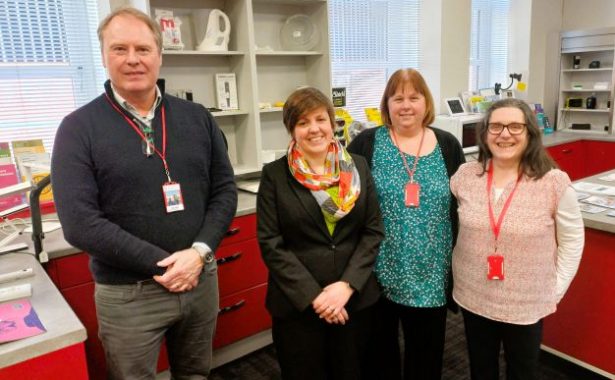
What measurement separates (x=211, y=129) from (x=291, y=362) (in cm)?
82

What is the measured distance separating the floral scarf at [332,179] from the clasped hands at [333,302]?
0.72 feet

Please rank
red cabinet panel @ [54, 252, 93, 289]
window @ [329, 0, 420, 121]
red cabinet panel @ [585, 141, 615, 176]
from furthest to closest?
red cabinet panel @ [585, 141, 615, 176]
window @ [329, 0, 420, 121]
red cabinet panel @ [54, 252, 93, 289]

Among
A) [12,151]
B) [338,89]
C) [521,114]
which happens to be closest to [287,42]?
[338,89]

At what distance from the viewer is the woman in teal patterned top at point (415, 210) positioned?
1651 millimetres

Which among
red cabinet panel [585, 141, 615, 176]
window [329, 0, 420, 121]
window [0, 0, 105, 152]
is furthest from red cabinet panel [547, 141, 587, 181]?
window [0, 0, 105, 152]

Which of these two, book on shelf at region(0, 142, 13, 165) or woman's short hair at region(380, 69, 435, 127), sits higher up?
woman's short hair at region(380, 69, 435, 127)

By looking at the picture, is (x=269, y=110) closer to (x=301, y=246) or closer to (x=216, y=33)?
(x=216, y=33)

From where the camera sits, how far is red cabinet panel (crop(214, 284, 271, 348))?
2.45 m

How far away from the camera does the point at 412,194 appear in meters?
1.64

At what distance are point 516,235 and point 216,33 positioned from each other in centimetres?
197

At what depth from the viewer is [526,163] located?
5.01 ft

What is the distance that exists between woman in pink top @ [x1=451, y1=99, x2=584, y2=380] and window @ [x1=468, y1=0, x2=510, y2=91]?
3.73 m

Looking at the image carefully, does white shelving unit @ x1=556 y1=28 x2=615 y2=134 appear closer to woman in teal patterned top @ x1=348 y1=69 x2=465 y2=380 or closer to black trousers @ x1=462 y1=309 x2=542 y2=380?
woman in teal patterned top @ x1=348 y1=69 x2=465 y2=380

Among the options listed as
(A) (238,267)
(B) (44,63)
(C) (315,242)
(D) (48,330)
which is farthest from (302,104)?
(B) (44,63)
